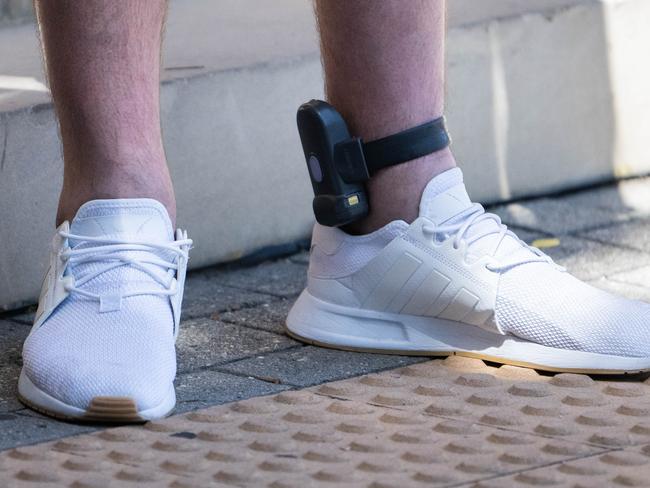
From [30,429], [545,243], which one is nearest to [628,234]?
[545,243]

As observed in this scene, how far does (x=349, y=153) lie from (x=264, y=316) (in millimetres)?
356

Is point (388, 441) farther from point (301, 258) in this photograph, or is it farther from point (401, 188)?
point (301, 258)

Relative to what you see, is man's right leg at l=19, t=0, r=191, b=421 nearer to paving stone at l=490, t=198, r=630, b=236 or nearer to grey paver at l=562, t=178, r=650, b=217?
paving stone at l=490, t=198, r=630, b=236

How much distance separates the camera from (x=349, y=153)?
6.01ft

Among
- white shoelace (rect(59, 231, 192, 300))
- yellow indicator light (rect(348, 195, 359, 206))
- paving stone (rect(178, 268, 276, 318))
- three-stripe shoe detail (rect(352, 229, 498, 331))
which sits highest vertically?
yellow indicator light (rect(348, 195, 359, 206))

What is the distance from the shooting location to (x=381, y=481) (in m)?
1.35

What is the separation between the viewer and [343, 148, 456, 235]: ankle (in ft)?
5.99

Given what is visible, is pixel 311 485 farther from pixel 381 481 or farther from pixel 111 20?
pixel 111 20

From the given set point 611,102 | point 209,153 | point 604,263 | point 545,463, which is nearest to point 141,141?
point 209,153

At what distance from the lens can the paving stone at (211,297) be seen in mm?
2117

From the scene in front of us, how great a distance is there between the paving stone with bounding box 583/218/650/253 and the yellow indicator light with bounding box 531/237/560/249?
7cm

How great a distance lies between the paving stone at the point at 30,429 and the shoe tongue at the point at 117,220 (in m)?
0.25

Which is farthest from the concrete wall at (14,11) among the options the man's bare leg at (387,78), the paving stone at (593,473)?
the paving stone at (593,473)

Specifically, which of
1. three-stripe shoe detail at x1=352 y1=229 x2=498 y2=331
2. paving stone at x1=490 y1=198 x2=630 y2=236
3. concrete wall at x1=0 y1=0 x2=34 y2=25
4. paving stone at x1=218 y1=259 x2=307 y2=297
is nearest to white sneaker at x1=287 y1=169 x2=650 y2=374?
three-stripe shoe detail at x1=352 y1=229 x2=498 y2=331
